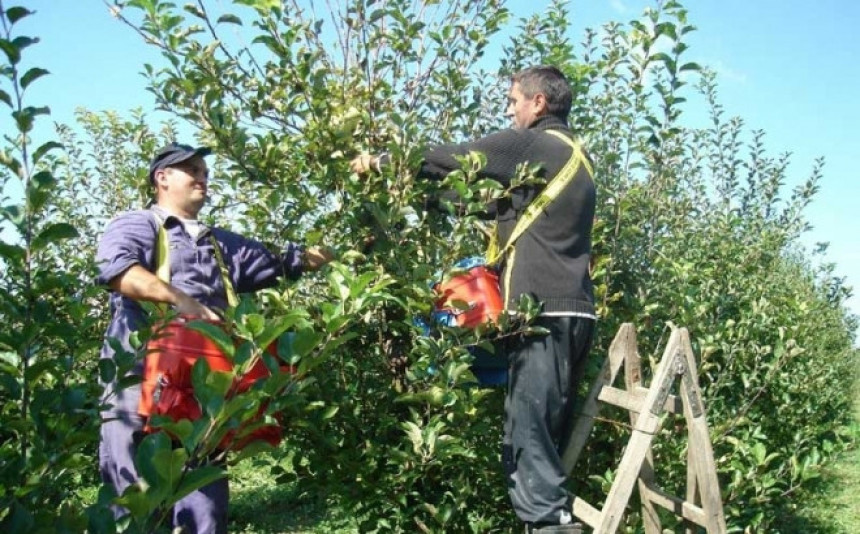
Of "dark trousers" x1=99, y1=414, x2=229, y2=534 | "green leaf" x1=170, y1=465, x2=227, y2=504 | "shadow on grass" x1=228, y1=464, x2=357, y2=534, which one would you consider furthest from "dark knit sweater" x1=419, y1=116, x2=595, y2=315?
"shadow on grass" x1=228, y1=464, x2=357, y2=534

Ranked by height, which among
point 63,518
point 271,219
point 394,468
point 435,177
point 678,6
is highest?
point 678,6

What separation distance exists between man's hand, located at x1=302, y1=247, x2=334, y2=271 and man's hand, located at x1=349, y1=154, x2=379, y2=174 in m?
0.32

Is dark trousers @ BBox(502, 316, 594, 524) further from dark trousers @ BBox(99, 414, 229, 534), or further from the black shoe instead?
dark trousers @ BBox(99, 414, 229, 534)

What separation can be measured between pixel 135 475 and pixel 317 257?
1000 millimetres

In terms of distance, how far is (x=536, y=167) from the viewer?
2.87 metres

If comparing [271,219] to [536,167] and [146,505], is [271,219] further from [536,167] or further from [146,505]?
[146,505]

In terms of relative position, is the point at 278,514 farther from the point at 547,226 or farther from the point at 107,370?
the point at 107,370

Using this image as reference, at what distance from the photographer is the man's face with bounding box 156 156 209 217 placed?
314 cm

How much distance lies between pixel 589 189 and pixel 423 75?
78 centimetres

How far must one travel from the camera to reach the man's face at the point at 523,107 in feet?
10.4

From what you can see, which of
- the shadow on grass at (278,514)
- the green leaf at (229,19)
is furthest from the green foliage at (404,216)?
the shadow on grass at (278,514)

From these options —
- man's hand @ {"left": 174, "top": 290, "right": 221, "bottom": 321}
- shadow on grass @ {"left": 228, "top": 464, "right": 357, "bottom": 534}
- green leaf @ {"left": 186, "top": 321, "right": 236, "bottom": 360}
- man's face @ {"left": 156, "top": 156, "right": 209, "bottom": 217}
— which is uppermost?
man's face @ {"left": 156, "top": 156, "right": 209, "bottom": 217}

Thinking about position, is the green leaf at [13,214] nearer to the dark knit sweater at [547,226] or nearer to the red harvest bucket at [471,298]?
the red harvest bucket at [471,298]

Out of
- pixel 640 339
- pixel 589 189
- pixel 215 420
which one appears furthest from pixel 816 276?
pixel 215 420
